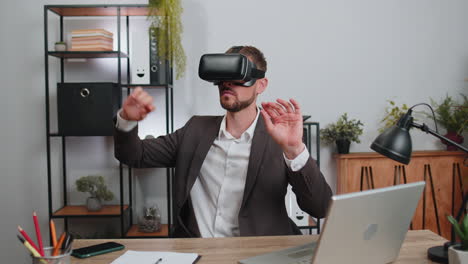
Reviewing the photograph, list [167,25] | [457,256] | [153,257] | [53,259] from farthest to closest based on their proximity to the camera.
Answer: [167,25], [153,257], [457,256], [53,259]

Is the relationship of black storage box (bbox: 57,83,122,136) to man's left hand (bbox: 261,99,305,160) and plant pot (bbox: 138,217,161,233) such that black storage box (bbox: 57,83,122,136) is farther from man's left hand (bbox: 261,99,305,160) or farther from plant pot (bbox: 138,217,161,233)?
man's left hand (bbox: 261,99,305,160)

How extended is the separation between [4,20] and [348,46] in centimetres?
250

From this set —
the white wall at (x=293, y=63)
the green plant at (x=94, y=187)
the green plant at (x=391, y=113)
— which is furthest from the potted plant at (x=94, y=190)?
the green plant at (x=391, y=113)

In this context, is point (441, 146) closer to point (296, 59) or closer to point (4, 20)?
point (296, 59)

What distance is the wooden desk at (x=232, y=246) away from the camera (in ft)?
4.13

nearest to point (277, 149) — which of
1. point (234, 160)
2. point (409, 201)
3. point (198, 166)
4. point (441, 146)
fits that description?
point (234, 160)

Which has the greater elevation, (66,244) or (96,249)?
(66,244)

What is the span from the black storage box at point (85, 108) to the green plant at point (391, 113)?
6.37 ft

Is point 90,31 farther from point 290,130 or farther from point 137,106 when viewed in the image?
point 290,130

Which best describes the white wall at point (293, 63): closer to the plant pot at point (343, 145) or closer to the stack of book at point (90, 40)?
the plant pot at point (343, 145)

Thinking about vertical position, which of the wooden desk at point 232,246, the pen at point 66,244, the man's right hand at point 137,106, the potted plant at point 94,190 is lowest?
the potted plant at point 94,190

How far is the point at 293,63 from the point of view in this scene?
3.12 metres

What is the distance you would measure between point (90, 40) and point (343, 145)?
1.87 m

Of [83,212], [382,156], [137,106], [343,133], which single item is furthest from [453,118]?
Answer: [83,212]
